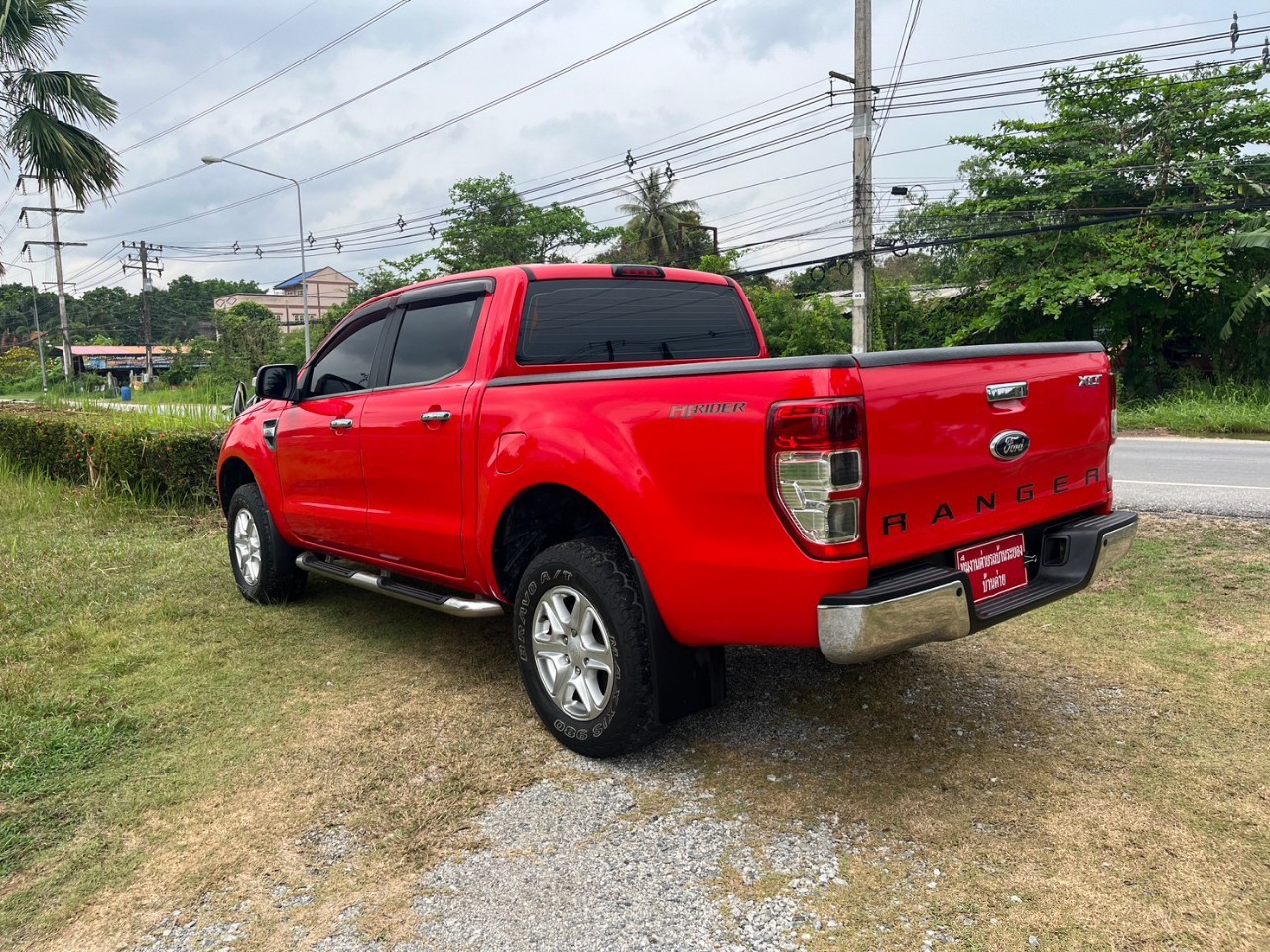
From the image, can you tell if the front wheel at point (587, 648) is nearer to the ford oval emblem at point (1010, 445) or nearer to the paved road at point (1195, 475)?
the ford oval emblem at point (1010, 445)

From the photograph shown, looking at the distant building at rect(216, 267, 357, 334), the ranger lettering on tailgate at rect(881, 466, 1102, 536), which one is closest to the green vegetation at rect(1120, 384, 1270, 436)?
the ranger lettering on tailgate at rect(881, 466, 1102, 536)

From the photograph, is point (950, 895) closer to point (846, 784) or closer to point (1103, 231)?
point (846, 784)

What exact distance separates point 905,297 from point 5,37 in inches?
755

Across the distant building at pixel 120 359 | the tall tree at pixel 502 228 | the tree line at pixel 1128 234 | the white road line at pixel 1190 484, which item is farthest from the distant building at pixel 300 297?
the white road line at pixel 1190 484

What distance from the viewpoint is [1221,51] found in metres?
17.5

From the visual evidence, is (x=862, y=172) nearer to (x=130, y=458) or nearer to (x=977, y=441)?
(x=130, y=458)

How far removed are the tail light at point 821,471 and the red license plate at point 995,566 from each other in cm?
58

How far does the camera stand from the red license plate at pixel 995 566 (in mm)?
3027

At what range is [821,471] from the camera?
8.45 feet

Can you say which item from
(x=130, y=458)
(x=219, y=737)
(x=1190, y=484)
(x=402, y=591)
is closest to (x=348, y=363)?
(x=402, y=591)

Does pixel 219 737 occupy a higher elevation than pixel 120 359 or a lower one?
lower

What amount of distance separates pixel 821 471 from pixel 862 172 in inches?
601

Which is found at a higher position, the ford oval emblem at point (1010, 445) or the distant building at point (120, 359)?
the distant building at point (120, 359)

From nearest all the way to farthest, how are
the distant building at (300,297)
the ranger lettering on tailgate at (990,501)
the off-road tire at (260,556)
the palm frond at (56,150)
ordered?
the ranger lettering on tailgate at (990,501), the off-road tire at (260,556), the palm frond at (56,150), the distant building at (300,297)
